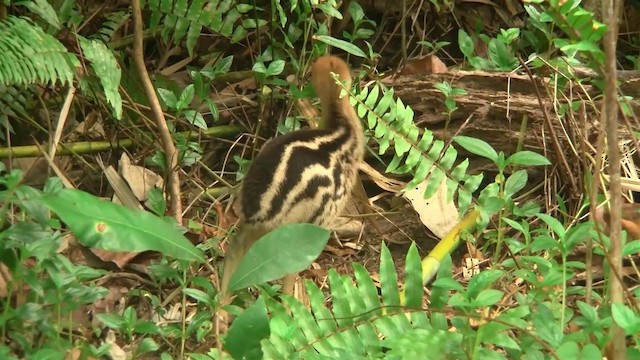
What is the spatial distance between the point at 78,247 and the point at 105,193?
0.52m

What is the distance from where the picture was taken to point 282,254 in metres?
2.00

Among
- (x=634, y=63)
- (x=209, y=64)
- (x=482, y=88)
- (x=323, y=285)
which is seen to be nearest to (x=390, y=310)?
(x=323, y=285)

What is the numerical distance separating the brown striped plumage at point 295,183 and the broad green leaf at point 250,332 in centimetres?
89

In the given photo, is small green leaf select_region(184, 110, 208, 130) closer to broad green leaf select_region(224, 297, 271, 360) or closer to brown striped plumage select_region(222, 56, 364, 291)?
brown striped plumage select_region(222, 56, 364, 291)

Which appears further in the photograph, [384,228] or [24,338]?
[384,228]

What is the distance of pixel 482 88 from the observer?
153 inches

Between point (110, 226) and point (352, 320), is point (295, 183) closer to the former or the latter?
point (352, 320)

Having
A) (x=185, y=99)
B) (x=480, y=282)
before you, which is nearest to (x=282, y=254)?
(x=480, y=282)

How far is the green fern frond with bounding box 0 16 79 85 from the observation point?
265 cm

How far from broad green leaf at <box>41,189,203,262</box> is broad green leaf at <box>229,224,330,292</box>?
12 centimetres

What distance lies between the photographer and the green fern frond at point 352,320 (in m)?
2.36

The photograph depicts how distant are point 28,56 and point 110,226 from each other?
1047 mm

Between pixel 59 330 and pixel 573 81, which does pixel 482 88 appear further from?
pixel 59 330

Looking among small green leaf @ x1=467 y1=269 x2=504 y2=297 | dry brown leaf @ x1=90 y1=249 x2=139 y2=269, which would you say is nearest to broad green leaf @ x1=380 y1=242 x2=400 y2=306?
small green leaf @ x1=467 y1=269 x2=504 y2=297
